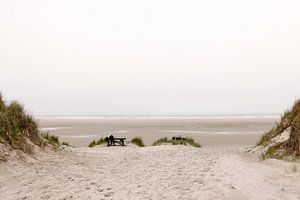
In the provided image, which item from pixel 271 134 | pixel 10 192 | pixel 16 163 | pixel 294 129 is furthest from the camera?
pixel 271 134

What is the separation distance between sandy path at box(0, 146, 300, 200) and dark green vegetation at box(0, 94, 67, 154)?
128 centimetres

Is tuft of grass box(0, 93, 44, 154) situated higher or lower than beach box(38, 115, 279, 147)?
higher

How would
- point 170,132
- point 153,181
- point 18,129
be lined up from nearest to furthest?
point 153,181 < point 18,129 < point 170,132

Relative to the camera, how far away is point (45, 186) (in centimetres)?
852

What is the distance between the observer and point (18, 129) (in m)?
14.1

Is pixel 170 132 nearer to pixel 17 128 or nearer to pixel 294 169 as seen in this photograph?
pixel 17 128

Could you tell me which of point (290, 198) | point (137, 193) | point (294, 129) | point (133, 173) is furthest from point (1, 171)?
point (294, 129)

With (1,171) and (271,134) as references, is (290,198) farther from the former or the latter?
(271,134)

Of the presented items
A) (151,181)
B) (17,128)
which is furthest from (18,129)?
(151,181)

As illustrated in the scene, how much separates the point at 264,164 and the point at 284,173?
2.21 meters

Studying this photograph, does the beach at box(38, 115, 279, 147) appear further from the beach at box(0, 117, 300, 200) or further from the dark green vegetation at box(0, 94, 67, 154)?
the beach at box(0, 117, 300, 200)

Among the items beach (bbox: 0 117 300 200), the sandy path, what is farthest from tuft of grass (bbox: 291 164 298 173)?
the sandy path

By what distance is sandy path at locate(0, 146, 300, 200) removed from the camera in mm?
7348

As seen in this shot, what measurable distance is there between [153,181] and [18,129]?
7357 millimetres
